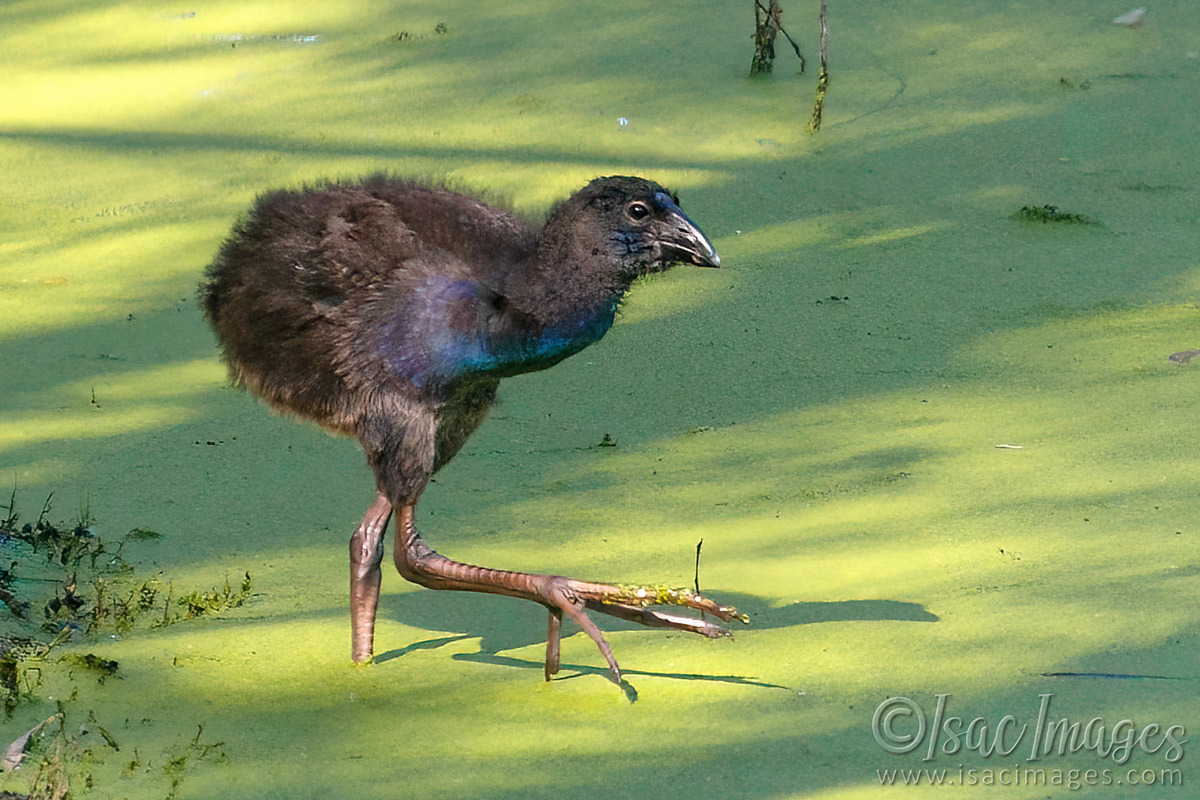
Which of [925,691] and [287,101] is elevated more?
[287,101]

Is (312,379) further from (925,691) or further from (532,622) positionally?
(925,691)

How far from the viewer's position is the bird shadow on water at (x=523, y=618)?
418 cm

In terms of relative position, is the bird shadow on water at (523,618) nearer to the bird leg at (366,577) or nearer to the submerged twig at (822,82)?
the bird leg at (366,577)

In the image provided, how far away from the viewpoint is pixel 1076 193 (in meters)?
6.59

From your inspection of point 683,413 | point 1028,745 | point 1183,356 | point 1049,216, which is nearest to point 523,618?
point 683,413

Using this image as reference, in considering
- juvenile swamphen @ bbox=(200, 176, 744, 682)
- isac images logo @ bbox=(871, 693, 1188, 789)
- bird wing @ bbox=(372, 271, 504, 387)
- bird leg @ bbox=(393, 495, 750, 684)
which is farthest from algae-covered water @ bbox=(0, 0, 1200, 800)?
bird wing @ bbox=(372, 271, 504, 387)

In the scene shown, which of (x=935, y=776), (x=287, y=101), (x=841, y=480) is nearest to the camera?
(x=935, y=776)

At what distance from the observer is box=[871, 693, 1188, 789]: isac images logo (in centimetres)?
350

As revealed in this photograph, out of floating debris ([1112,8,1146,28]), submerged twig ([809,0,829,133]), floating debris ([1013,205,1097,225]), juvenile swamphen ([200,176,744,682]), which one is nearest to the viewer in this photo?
juvenile swamphen ([200,176,744,682])

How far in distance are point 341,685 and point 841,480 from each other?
1.77 metres

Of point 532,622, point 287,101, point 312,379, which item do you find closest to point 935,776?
point 532,622

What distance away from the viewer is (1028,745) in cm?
362

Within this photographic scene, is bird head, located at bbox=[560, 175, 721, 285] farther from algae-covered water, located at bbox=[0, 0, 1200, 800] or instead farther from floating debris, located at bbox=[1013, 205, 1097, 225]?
floating debris, located at bbox=[1013, 205, 1097, 225]

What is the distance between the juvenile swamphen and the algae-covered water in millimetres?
266
